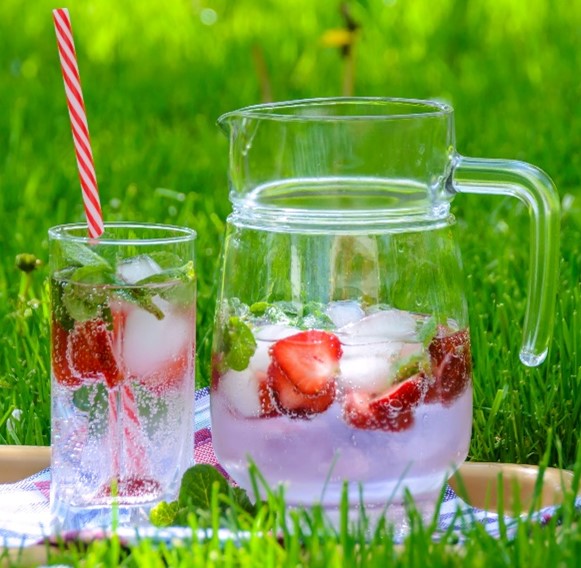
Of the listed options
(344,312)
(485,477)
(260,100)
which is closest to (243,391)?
(344,312)

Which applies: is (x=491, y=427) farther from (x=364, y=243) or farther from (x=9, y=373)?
(x=9, y=373)

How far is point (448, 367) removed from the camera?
1.42 m

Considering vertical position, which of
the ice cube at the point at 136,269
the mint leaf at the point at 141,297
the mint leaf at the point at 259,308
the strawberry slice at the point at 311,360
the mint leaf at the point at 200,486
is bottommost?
the mint leaf at the point at 200,486

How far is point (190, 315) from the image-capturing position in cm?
145

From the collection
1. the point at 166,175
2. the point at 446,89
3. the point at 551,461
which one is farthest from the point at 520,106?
the point at 551,461

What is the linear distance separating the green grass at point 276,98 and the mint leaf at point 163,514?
0.13 meters

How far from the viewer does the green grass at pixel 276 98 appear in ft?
6.19

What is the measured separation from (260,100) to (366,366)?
8.84ft

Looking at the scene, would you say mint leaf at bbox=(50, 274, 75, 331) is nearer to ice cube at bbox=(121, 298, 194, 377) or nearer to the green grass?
ice cube at bbox=(121, 298, 194, 377)

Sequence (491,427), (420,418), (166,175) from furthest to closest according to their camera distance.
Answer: (166,175) → (491,427) → (420,418)

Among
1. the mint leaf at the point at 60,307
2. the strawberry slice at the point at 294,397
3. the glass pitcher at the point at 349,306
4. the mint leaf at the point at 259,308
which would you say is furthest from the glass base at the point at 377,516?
the mint leaf at the point at 60,307

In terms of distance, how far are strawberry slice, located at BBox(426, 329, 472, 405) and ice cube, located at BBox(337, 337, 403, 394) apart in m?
0.06

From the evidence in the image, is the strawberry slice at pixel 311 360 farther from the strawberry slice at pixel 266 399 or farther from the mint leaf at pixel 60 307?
the mint leaf at pixel 60 307

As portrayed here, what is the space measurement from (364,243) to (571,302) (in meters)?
0.76
